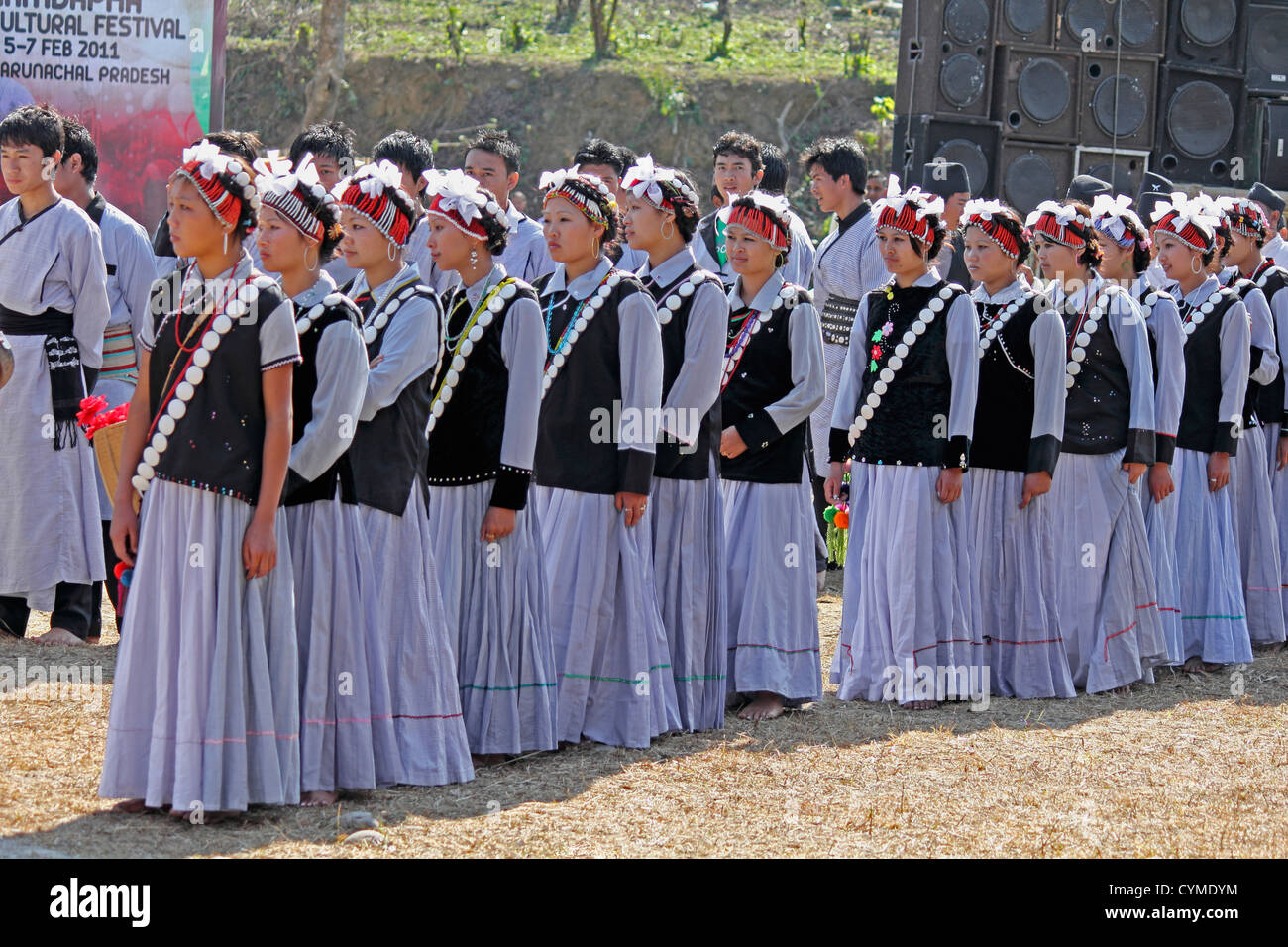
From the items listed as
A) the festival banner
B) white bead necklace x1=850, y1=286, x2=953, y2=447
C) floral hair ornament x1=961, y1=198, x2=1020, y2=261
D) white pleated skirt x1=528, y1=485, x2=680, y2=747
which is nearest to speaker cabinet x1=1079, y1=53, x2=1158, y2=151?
floral hair ornament x1=961, y1=198, x2=1020, y2=261

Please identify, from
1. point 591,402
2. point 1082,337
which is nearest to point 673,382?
point 591,402

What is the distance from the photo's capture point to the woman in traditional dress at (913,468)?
6.70 meters

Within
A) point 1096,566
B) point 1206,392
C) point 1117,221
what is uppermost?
point 1117,221

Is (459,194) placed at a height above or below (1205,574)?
above

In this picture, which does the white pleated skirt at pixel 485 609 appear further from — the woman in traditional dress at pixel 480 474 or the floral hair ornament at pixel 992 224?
the floral hair ornament at pixel 992 224

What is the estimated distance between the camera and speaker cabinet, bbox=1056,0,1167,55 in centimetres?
1135

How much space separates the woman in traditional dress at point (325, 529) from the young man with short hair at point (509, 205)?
2.99m

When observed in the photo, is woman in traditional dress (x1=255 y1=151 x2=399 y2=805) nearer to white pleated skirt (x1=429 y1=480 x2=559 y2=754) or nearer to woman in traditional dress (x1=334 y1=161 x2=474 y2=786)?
woman in traditional dress (x1=334 y1=161 x2=474 y2=786)

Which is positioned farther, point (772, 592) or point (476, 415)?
point (772, 592)

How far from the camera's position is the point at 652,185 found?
Answer: 20.0 feet

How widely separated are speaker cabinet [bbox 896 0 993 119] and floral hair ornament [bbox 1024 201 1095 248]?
3.70 meters

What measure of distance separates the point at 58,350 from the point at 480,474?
2.61 meters

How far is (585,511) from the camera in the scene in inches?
231

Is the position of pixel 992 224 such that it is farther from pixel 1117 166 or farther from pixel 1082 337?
pixel 1117 166
